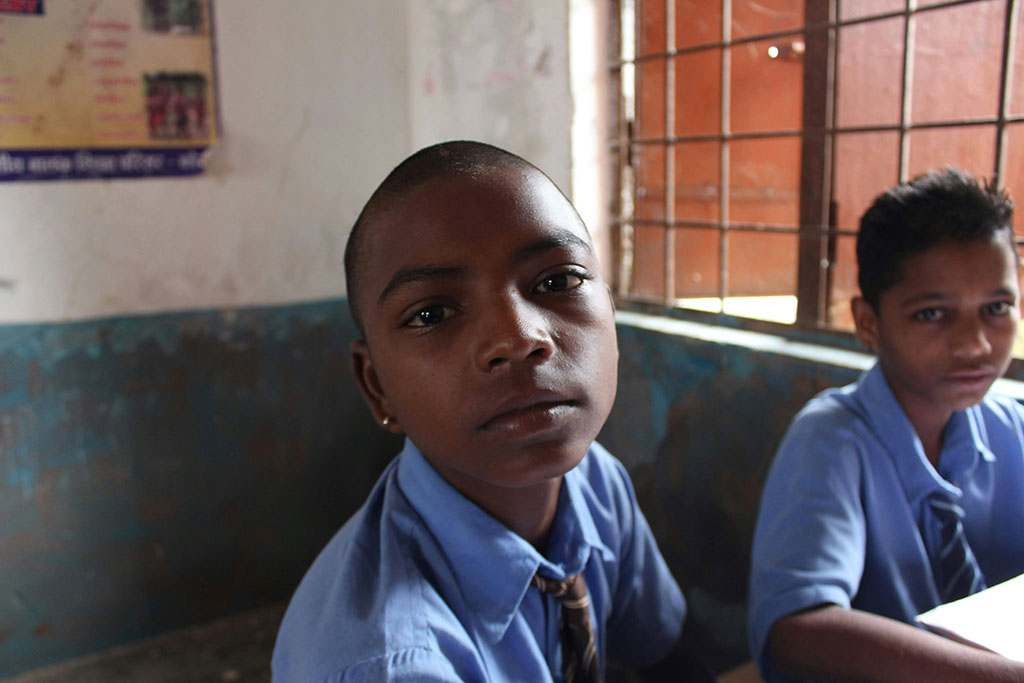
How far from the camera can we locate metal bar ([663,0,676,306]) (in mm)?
2238

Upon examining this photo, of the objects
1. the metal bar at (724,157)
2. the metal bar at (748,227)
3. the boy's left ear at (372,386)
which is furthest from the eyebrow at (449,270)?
A: the metal bar at (724,157)

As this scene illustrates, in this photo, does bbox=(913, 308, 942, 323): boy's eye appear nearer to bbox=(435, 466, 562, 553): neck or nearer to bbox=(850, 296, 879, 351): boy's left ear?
bbox=(850, 296, 879, 351): boy's left ear

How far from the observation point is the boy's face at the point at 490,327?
782 mm

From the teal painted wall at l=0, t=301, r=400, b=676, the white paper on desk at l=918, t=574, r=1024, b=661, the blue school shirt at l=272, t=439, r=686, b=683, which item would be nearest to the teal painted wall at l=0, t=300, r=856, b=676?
the teal painted wall at l=0, t=301, r=400, b=676

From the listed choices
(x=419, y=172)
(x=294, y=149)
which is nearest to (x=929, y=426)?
(x=419, y=172)

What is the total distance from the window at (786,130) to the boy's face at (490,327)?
4.02ft

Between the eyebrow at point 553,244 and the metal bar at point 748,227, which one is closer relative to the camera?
the eyebrow at point 553,244

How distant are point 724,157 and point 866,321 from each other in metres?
0.98

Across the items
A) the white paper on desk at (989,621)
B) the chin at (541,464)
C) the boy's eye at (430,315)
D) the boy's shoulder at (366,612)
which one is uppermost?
the boy's eye at (430,315)

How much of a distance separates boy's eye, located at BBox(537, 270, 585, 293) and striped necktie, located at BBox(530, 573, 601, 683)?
36 centimetres

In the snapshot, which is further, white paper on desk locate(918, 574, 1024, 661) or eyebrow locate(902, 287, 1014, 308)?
eyebrow locate(902, 287, 1014, 308)

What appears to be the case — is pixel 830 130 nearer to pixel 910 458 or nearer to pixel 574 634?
pixel 910 458

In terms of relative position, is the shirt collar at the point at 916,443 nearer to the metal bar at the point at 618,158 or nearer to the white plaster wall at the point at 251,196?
the metal bar at the point at 618,158

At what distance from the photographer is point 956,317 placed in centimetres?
115
